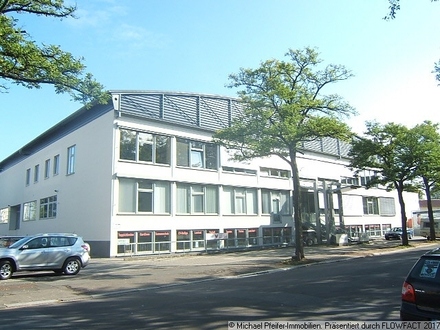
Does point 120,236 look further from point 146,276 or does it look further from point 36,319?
point 36,319

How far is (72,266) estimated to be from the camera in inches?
639

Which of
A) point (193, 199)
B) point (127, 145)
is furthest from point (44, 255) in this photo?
point (193, 199)

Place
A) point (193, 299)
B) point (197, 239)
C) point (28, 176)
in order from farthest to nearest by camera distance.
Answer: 1. point (28, 176)
2. point (197, 239)
3. point (193, 299)

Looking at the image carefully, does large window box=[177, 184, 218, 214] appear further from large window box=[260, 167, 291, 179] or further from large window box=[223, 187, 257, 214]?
large window box=[260, 167, 291, 179]

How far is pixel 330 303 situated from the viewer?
341 inches

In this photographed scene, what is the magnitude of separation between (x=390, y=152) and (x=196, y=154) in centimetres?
1472

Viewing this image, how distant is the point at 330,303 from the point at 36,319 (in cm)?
602

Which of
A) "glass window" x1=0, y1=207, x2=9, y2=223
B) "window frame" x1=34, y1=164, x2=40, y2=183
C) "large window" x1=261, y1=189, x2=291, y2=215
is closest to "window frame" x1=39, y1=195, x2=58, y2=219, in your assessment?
"window frame" x1=34, y1=164, x2=40, y2=183

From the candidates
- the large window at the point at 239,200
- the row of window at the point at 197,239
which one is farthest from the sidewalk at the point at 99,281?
the large window at the point at 239,200

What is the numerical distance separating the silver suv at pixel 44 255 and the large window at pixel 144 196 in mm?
8777

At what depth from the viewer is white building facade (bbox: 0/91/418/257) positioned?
1013 inches

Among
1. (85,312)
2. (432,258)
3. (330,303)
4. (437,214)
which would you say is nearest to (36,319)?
(85,312)

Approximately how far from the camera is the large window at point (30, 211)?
36.8 meters

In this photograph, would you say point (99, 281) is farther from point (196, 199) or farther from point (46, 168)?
point (46, 168)
